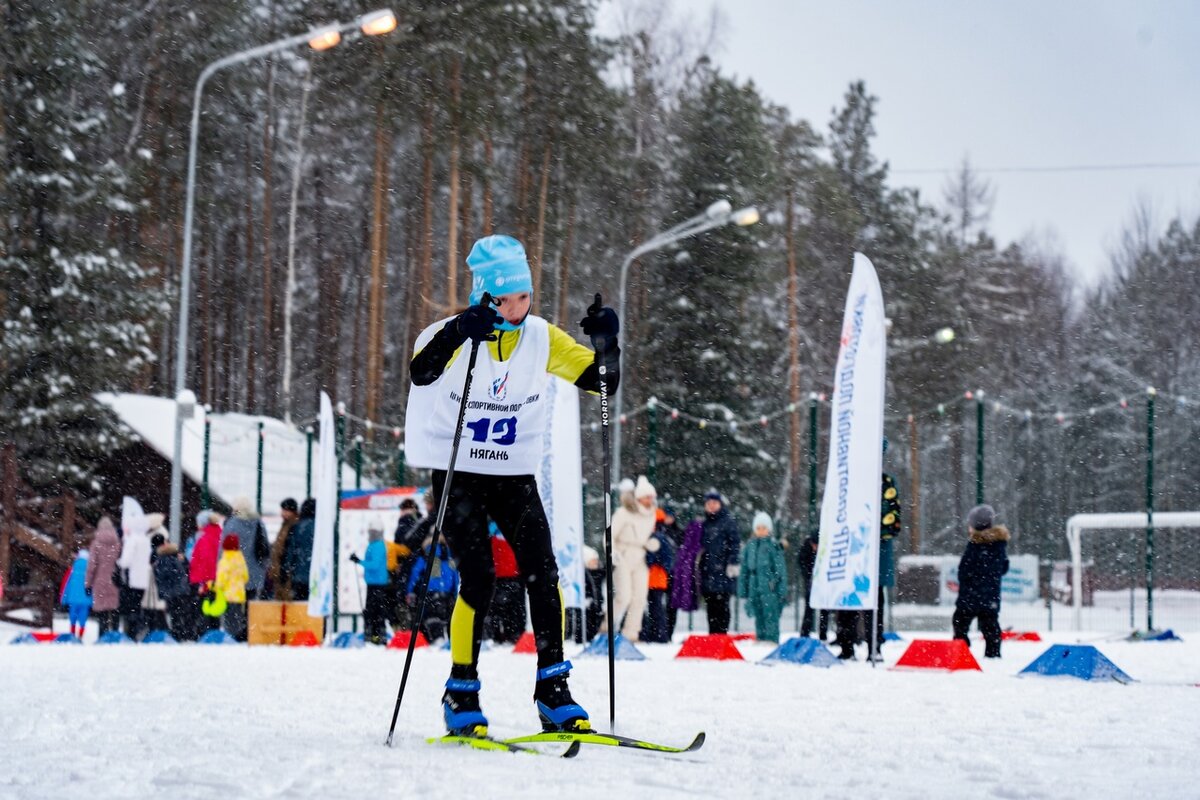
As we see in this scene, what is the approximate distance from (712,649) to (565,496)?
2.51 m

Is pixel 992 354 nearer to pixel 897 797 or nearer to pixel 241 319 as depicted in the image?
pixel 241 319

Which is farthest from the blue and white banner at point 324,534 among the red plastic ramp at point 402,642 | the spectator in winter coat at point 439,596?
the spectator in winter coat at point 439,596

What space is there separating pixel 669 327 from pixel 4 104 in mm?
18060

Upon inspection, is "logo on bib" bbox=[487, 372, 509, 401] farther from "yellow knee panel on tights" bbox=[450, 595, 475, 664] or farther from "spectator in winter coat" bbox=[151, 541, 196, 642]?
"spectator in winter coat" bbox=[151, 541, 196, 642]

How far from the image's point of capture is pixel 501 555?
41.7 ft

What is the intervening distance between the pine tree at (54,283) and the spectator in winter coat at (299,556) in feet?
29.0

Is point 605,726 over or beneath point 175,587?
over

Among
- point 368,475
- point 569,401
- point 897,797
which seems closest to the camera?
point 897,797

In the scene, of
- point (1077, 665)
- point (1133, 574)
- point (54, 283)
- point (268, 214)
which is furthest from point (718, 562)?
point (268, 214)

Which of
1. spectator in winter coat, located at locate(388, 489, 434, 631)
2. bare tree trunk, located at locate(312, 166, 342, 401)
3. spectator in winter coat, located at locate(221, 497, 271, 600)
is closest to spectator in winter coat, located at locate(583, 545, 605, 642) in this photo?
spectator in winter coat, located at locate(388, 489, 434, 631)

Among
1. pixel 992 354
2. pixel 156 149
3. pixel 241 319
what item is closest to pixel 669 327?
pixel 156 149

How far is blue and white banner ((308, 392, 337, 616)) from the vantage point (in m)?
14.8

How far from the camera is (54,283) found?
81.0 feet

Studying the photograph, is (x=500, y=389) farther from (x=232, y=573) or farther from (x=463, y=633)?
(x=232, y=573)
